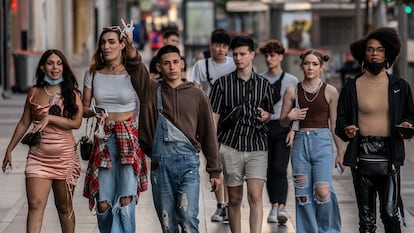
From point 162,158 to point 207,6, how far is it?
46.0 m

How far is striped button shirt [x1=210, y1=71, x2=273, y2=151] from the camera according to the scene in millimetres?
9773

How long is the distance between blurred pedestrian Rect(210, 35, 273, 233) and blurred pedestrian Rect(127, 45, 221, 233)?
1.25 meters

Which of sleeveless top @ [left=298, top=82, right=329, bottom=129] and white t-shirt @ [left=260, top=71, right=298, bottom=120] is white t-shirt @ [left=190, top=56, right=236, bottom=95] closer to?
white t-shirt @ [left=260, top=71, right=298, bottom=120]

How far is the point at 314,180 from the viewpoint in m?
9.52

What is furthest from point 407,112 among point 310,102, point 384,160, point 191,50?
point 191,50

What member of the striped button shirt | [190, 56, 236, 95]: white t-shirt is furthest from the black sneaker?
the striped button shirt

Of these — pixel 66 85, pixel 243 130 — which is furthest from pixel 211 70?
pixel 66 85

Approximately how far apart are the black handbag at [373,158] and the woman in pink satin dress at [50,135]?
2.17 m

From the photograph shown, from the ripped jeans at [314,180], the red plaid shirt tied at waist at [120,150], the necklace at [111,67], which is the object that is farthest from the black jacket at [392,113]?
the necklace at [111,67]

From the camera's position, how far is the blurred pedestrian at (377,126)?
8.74m

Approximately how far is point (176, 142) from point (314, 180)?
159 centimetres

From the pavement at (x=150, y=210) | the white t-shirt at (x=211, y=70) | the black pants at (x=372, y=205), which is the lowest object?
the pavement at (x=150, y=210)

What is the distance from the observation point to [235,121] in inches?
386

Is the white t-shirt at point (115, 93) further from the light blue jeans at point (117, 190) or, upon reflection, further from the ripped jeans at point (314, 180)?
the ripped jeans at point (314, 180)
